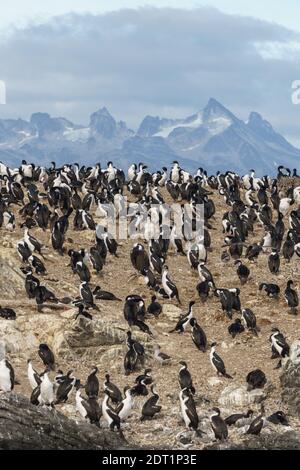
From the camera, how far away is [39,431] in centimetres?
1616

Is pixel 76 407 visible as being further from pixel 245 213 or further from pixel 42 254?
pixel 245 213

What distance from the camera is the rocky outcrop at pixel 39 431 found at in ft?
52.0

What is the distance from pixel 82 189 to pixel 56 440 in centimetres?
2380

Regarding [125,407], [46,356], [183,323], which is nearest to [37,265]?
[183,323]

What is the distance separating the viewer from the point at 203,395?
20859 millimetres

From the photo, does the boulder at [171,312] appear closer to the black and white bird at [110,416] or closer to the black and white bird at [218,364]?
the black and white bird at [218,364]

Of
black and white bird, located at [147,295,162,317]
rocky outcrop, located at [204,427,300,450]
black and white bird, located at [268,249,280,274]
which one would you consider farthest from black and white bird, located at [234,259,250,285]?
rocky outcrop, located at [204,427,300,450]

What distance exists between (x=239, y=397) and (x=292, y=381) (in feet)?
3.98

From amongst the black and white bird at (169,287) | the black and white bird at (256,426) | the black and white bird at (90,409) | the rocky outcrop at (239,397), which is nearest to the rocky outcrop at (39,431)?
the black and white bird at (90,409)

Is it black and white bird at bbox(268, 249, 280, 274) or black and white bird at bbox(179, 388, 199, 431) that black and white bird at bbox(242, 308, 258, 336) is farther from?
black and white bird at bbox(179, 388, 199, 431)

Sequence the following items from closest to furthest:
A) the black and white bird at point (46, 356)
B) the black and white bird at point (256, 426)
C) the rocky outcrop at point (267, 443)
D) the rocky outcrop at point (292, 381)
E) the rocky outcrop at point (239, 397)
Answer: the rocky outcrop at point (267, 443) → the black and white bird at point (256, 426) → the rocky outcrop at point (292, 381) → the rocky outcrop at point (239, 397) → the black and white bird at point (46, 356)

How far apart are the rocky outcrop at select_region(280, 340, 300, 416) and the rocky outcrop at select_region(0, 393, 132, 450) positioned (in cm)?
493

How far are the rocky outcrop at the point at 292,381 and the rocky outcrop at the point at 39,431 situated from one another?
493cm
